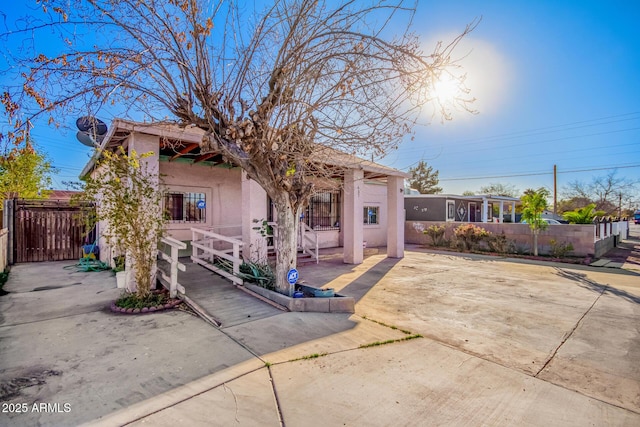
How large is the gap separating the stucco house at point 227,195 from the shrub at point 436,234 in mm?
3990

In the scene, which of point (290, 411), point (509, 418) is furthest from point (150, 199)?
point (509, 418)

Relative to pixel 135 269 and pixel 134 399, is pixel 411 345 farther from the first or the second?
pixel 135 269

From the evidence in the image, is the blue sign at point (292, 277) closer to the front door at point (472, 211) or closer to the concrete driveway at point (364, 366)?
the concrete driveway at point (364, 366)

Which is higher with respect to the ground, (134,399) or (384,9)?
(384,9)

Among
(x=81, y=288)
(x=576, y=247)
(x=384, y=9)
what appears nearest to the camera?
(x=384, y=9)

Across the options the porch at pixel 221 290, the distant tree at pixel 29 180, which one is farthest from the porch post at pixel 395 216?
the distant tree at pixel 29 180

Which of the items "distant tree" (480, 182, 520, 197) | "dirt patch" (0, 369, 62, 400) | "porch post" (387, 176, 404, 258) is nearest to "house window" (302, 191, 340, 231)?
"porch post" (387, 176, 404, 258)

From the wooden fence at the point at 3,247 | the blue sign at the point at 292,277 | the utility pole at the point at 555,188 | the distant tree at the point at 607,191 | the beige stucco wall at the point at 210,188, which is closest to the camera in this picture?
the blue sign at the point at 292,277

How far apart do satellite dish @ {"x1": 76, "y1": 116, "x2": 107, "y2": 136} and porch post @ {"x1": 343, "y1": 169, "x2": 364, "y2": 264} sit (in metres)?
6.17

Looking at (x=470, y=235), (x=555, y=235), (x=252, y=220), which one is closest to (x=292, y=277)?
(x=252, y=220)

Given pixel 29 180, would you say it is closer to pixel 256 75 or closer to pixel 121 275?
pixel 121 275

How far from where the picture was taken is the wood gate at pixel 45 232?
9.59 metres

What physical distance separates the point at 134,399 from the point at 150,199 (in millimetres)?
3611

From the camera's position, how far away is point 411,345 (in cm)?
381
